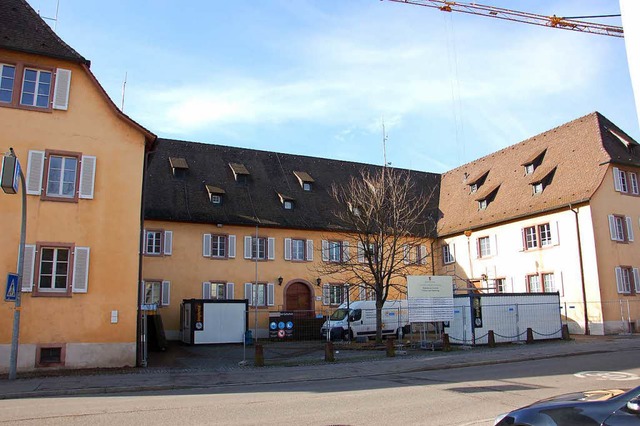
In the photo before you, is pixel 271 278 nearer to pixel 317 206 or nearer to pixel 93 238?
pixel 317 206

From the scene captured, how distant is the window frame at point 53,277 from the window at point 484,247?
25.4 metres

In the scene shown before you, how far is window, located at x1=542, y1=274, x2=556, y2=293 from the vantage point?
30452mm

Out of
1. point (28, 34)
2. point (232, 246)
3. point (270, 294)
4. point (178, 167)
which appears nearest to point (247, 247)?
point (232, 246)

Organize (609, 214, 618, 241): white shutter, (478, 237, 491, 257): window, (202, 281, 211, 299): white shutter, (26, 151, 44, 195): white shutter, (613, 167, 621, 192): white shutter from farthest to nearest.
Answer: (478, 237, 491, 257): window, (202, 281, 211, 299): white shutter, (613, 167, 621, 192): white shutter, (609, 214, 618, 241): white shutter, (26, 151, 44, 195): white shutter

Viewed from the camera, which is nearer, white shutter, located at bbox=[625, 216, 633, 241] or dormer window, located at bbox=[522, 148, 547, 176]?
white shutter, located at bbox=[625, 216, 633, 241]

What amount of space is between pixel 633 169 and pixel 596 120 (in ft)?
11.4

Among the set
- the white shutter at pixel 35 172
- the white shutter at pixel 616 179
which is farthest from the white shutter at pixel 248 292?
the white shutter at pixel 616 179

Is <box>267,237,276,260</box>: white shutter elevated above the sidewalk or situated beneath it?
elevated above

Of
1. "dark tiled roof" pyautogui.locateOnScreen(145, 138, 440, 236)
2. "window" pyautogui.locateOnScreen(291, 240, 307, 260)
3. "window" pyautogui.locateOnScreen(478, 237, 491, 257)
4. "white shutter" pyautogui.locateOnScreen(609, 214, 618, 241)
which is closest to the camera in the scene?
"white shutter" pyautogui.locateOnScreen(609, 214, 618, 241)

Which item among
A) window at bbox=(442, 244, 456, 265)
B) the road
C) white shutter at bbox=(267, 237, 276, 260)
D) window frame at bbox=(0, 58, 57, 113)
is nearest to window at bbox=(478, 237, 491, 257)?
window at bbox=(442, 244, 456, 265)

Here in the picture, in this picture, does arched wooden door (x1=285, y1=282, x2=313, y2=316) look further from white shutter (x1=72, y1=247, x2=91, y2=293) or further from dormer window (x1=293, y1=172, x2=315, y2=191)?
white shutter (x1=72, y1=247, x2=91, y2=293)

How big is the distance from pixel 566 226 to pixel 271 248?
661 inches

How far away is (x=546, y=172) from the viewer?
3253 cm

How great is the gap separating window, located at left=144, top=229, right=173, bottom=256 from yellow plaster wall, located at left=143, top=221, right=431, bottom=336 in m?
0.23
